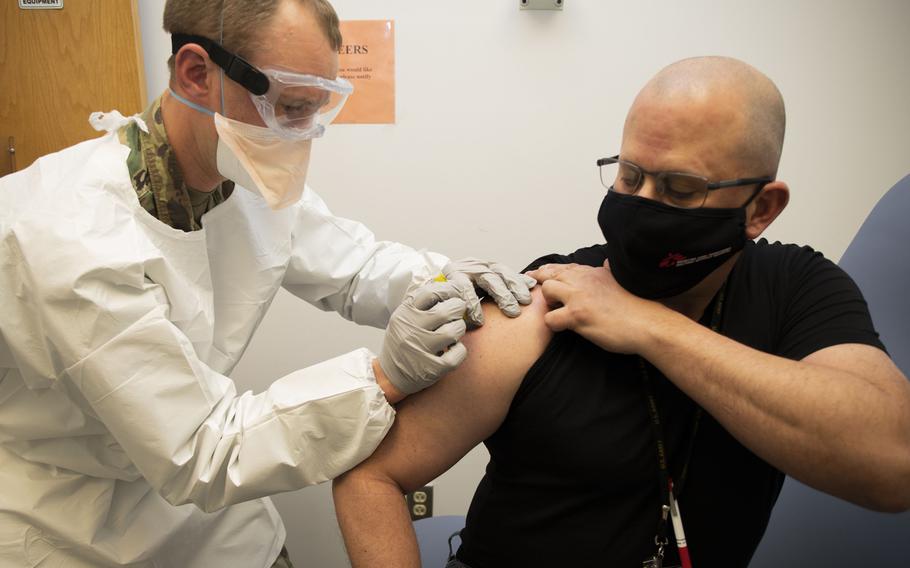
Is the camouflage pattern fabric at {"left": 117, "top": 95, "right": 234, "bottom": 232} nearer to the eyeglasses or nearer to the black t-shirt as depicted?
the black t-shirt

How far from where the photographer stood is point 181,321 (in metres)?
1.29

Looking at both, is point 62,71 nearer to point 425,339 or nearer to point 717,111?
point 425,339

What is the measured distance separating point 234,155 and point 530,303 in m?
0.65

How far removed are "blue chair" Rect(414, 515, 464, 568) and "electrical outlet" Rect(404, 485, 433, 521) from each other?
63 centimetres

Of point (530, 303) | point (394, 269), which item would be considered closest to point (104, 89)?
point (394, 269)

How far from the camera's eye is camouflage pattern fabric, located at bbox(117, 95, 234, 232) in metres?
1.29

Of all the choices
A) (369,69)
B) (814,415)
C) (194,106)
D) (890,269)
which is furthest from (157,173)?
(890,269)

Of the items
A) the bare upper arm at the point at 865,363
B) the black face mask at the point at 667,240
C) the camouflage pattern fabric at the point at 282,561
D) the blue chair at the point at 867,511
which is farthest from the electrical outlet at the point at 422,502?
the bare upper arm at the point at 865,363

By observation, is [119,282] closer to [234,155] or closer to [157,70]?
[234,155]

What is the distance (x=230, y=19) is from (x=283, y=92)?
16 cm

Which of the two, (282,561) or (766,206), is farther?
(282,561)

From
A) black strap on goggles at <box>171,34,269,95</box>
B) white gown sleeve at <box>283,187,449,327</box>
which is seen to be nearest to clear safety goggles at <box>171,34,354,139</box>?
black strap on goggles at <box>171,34,269,95</box>

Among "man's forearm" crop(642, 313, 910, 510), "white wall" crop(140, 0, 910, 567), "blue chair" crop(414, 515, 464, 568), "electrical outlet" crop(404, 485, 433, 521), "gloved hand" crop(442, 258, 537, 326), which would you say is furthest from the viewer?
"electrical outlet" crop(404, 485, 433, 521)

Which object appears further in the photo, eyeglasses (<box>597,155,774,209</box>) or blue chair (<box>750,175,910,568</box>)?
blue chair (<box>750,175,910,568</box>)
